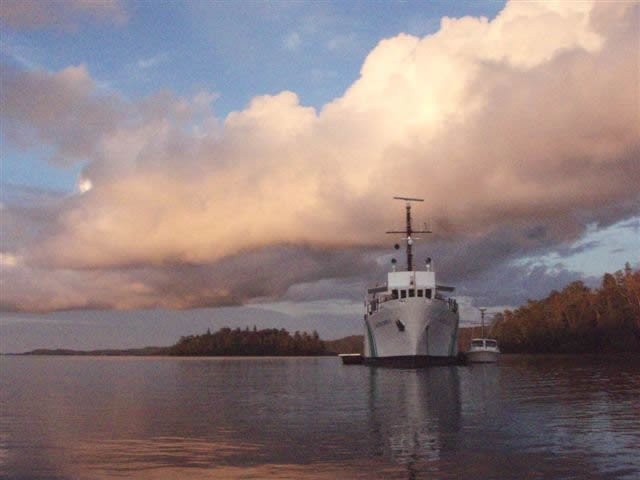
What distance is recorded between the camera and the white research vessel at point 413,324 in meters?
102

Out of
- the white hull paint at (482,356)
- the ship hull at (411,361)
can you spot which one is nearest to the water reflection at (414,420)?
the ship hull at (411,361)

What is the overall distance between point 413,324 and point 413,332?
126 cm

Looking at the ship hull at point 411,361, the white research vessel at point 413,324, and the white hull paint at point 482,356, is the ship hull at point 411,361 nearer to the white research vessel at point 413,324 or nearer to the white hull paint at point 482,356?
the white research vessel at point 413,324

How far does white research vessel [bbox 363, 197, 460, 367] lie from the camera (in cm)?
10162

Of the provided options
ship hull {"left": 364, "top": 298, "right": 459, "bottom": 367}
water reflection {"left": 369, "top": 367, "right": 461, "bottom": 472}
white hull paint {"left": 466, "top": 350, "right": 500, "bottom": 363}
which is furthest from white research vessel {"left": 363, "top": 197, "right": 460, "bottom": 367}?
water reflection {"left": 369, "top": 367, "right": 461, "bottom": 472}

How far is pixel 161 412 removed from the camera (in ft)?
148

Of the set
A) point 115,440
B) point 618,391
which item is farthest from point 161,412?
point 618,391

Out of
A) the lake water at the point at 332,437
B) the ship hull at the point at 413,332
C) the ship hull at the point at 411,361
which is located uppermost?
the ship hull at the point at 413,332

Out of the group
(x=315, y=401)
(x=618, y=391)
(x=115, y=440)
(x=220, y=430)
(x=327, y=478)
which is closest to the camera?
(x=327, y=478)

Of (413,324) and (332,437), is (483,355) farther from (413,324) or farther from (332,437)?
(332,437)

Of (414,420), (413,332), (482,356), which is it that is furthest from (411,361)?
(414,420)

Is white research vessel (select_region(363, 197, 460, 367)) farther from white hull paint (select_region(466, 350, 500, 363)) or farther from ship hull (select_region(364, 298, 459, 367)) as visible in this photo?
white hull paint (select_region(466, 350, 500, 363))

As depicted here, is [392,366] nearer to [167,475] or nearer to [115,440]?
[115,440]

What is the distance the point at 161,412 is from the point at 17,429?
32.2ft
